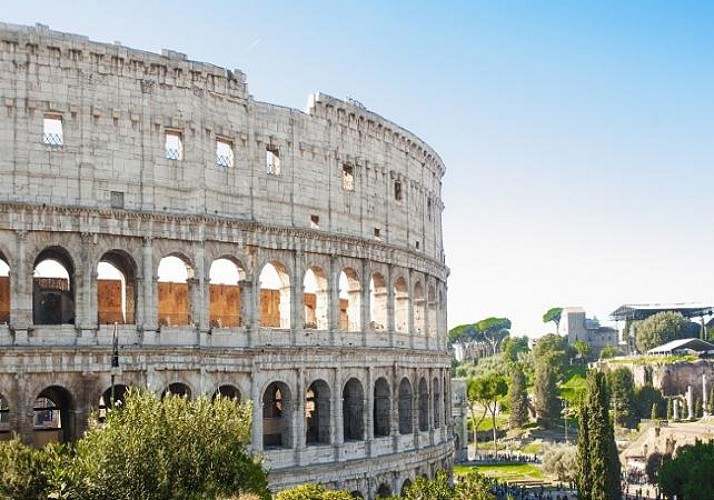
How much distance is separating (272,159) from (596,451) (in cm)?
1946

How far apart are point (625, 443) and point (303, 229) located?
46.5 metres

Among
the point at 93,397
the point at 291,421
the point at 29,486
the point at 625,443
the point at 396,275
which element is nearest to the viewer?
the point at 29,486

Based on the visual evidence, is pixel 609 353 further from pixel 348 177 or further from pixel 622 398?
pixel 348 177

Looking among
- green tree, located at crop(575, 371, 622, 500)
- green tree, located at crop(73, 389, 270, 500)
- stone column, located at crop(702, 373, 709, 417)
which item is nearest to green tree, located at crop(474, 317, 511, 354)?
stone column, located at crop(702, 373, 709, 417)

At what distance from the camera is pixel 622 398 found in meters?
78.7

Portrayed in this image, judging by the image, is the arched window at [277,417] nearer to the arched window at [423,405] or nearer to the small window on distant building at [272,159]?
the arched window at [423,405]

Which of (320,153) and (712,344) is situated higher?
(320,153)

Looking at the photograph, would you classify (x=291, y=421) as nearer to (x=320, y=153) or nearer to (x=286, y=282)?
(x=286, y=282)

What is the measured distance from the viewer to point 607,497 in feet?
128

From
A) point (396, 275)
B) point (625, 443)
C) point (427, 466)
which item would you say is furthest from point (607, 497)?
point (625, 443)

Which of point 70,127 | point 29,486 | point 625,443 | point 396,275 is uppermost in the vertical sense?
point 70,127

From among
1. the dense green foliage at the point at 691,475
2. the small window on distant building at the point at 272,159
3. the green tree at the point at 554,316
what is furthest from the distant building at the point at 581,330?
the small window on distant building at the point at 272,159

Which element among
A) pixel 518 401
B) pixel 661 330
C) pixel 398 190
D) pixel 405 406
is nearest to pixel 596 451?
pixel 405 406

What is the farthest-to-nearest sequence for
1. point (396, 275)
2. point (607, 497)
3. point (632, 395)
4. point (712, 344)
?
point (712, 344)
point (632, 395)
point (607, 497)
point (396, 275)
